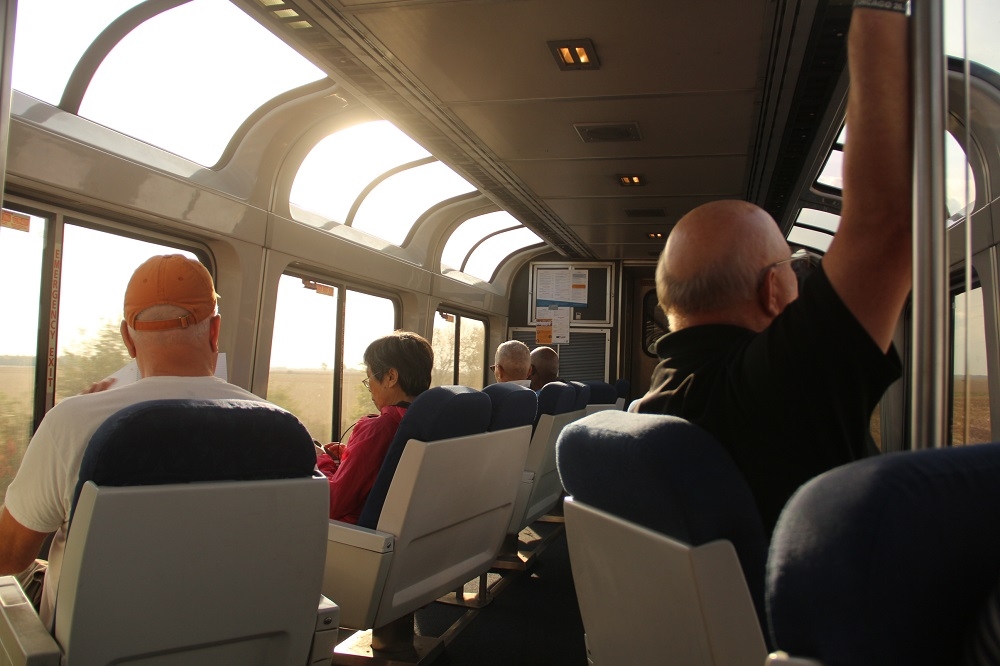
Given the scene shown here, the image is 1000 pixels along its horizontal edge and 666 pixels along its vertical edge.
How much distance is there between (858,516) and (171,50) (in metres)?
4.01

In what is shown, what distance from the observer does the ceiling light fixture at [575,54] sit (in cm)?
348

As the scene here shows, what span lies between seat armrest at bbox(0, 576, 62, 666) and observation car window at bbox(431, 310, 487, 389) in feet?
19.7

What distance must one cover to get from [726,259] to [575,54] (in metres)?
2.35

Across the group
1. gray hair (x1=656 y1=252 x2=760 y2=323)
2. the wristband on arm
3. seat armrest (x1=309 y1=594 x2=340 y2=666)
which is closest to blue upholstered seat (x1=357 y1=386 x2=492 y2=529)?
seat armrest (x1=309 y1=594 x2=340 y2=666)

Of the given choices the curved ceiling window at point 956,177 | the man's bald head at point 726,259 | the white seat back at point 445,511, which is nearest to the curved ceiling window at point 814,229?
the white seat back at point 445,511

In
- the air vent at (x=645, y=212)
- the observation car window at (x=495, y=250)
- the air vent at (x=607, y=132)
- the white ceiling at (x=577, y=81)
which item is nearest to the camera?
the white ceiling at (x=577, y=81)

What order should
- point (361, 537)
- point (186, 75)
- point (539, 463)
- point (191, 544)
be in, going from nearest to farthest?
point (191, 544) < point (361, 537) < point (186, 75) < point (539, 463)

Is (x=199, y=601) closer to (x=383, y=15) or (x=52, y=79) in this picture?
A: (x=383, y=15)

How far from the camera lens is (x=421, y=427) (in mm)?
3037

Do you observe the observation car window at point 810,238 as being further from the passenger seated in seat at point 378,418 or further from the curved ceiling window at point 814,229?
the passenger seated in seat at point 378,418

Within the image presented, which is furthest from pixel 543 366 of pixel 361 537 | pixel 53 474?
pixel 53 474

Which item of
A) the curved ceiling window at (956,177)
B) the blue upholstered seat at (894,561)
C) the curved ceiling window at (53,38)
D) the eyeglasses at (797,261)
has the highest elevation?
the curved ceiling window at (53,38)

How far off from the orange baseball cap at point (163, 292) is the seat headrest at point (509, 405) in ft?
5.11

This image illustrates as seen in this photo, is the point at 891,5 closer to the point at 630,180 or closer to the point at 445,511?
the point at 445,511
